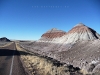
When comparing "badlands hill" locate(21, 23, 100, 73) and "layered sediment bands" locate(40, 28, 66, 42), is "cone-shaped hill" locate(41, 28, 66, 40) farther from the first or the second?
"badlands hill" locate(21, 23, 100, 73)

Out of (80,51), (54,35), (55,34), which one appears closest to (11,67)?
(80,51)

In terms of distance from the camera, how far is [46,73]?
696 inches

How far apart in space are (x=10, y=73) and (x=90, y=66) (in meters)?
10.5

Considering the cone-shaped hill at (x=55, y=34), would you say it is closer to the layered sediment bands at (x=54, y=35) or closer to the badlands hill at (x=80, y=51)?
the layered sediment bands at (x=54, y=35)

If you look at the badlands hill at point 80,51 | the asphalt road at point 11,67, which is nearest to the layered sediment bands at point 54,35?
A: the badlands hill at point 80,51

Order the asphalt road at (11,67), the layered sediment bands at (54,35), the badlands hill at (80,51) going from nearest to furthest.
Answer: the asphalt road at (11,67) → the badlands hill at (80,51) → the layered sediment bands at (54,35)

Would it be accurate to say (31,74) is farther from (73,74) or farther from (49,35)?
(49,35)

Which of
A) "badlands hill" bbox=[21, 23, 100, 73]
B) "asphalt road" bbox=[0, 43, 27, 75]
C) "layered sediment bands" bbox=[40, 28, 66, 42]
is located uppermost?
"layered sediment bands" bbox=[40, 28, 66, 42]

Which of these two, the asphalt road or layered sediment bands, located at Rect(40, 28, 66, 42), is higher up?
layered sediment bands, located at Rect(40, 28, 66, 42)

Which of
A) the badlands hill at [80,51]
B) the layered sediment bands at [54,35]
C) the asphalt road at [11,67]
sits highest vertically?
the layered sediment bands at [54,35]

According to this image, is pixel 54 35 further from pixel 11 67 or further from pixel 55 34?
pixel 11 67

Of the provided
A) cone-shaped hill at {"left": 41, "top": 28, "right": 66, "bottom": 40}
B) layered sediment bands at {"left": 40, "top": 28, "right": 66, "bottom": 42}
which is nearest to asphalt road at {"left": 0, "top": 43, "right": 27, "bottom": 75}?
layered sediment bands at {"left": 40, "top": 28, "right": 66, "bottom": 42}

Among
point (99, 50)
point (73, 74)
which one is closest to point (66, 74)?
point (73, 74)

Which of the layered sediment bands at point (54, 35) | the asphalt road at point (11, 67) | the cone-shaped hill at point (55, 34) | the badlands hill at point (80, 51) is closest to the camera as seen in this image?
the asphalt road at point (11, 67)
